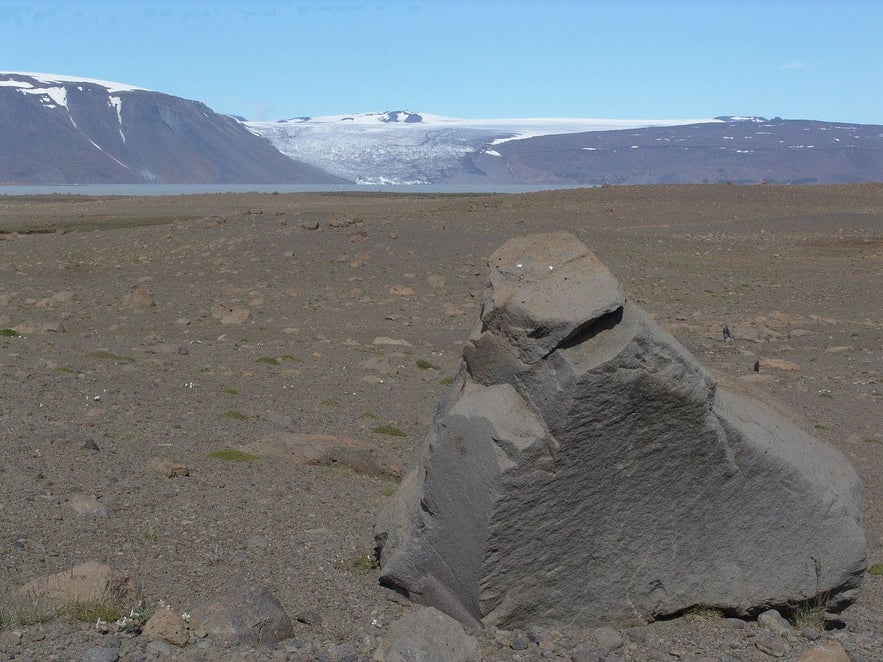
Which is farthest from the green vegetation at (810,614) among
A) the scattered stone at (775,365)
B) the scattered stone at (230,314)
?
the scattered stone at (230,314)

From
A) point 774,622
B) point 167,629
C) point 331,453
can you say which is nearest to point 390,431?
point 331,453

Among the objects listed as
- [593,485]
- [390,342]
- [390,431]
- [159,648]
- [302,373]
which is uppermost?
[593,485]

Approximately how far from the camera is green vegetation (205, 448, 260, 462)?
1013 cm

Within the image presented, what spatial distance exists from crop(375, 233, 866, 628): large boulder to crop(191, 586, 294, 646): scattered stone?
1.09m

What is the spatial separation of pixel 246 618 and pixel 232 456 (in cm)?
418

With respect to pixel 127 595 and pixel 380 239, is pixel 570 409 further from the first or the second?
pixel 380 239

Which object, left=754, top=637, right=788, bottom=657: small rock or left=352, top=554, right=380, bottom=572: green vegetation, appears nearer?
left=754, top=637, right=788, bottom=657: small rock

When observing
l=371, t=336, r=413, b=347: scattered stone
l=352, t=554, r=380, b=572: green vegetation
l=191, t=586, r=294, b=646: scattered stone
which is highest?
l=191, t=586, r=294, b=646: scattered stone

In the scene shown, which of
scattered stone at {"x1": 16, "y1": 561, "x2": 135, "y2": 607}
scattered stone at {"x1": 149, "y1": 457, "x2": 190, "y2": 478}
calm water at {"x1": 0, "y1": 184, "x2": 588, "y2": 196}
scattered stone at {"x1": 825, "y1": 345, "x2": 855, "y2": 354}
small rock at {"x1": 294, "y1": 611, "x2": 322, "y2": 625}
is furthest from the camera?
calm water at {"x1": 0, "y1": 184, "x2": 588, "y2": 196}

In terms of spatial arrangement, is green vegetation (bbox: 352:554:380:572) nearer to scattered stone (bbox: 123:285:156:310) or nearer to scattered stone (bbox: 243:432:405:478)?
scattered stone (bbox: 243:432:405:478)

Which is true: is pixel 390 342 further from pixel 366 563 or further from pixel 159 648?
pixel 159 648

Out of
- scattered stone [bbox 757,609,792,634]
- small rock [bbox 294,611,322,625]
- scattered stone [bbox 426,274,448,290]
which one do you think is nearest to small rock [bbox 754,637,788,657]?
scattered stone [bbox 757,609,792,634]

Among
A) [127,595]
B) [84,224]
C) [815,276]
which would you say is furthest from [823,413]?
[84,224]

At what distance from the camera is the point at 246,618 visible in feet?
20.2
